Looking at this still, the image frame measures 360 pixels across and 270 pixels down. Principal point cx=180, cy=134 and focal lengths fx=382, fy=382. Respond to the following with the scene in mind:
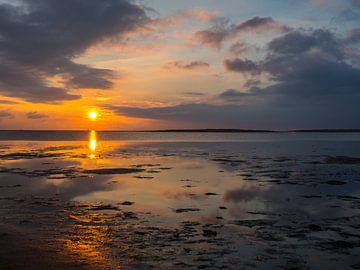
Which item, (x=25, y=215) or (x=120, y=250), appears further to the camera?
(x=25, y=215)

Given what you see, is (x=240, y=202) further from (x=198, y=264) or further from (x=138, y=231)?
(x=198, y=264)

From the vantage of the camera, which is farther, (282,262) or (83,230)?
(83,230)

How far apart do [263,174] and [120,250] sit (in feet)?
63.0

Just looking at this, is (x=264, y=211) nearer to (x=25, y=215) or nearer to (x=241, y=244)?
(x=241, y=244)

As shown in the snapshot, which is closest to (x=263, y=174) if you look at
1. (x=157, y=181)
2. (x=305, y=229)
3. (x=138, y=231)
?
Result: (x=157, y=181)

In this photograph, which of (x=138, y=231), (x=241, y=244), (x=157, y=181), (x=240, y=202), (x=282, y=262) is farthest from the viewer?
(x=157, y=181)

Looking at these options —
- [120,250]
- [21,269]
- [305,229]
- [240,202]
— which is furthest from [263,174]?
[21,269]

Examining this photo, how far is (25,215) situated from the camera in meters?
14.5

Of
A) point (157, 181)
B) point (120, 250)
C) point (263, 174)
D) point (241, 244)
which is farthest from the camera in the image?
point (263, 174)

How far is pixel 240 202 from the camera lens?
1745 cm

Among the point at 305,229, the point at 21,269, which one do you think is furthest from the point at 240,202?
the point at 21,269

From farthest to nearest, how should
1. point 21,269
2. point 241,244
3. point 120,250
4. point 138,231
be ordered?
point 138,231 → point 241,244 → point 120,250 → point 21,269

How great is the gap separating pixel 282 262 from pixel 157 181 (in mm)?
15273

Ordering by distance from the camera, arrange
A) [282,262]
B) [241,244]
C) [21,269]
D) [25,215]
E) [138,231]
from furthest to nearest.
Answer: [25,215]
[138,231]
[241,244]
[282,262]
[21,269]
